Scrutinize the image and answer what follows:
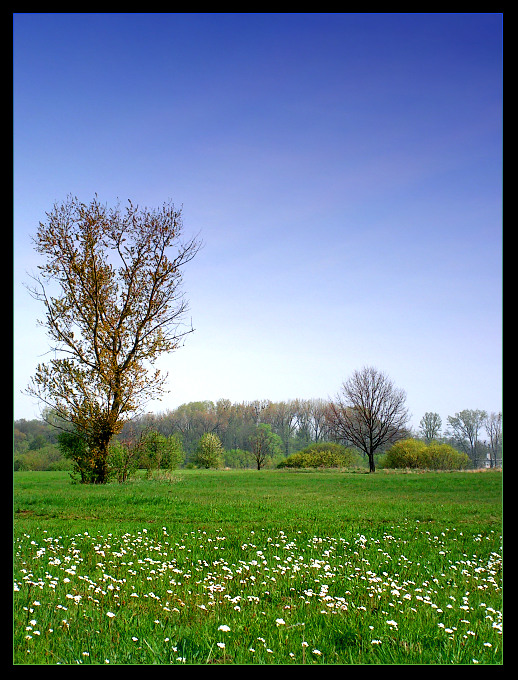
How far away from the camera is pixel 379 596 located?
3303mm

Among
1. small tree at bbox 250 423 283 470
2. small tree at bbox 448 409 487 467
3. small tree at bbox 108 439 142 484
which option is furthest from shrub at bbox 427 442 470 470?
small tree at bbox 108 439 142 484

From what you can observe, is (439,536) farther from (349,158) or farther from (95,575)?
(349,158)

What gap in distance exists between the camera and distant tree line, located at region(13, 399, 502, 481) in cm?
732

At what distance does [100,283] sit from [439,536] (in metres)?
7.51

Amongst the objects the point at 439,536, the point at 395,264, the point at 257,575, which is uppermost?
the point at 395,264

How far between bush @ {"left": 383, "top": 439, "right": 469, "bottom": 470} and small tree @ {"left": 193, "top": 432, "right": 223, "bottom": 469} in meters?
6.96

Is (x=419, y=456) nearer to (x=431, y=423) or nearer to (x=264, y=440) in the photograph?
(x=431, y=423)

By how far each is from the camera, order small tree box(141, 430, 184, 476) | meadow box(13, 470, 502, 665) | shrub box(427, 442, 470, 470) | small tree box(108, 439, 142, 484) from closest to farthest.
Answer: meadow box(13, 470, 502, 665)
small tree box(141, 430, 184, 476)
small tree box(108, 439, 142, 484)
shrub box(427, 442, 470, 470)

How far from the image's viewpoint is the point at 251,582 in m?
3.64

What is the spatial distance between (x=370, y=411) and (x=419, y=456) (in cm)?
388

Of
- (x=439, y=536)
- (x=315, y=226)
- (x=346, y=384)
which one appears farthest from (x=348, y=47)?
(x=346, y=384)

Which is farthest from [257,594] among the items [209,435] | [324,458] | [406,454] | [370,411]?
[406,454]

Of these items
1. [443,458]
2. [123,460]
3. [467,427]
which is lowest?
[443,458]

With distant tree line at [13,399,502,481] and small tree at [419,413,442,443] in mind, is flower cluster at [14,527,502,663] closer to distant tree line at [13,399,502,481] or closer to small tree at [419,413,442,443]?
distant tree line at [13,399,502,481]
